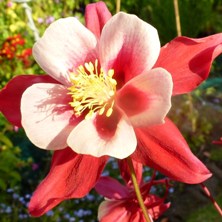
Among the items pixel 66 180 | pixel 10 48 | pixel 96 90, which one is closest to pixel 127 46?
pixel 96 90

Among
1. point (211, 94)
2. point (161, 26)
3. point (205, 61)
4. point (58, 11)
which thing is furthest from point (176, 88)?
point (161, 26)

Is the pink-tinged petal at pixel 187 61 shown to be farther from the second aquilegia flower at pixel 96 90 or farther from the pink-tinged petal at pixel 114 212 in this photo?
the pink-tinged petal at pixel 114 212

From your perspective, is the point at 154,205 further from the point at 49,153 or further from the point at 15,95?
the point at 49,153

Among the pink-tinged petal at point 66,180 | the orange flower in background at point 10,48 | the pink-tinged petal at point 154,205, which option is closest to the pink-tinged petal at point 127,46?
the pink-tinged petal at point 66,180

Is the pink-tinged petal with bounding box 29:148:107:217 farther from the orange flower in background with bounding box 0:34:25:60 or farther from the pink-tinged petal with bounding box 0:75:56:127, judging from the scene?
the orange flower in background with bounding box 0:34:25:60

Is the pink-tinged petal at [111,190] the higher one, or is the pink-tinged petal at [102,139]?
the pink-tinged petal at [102,139]
